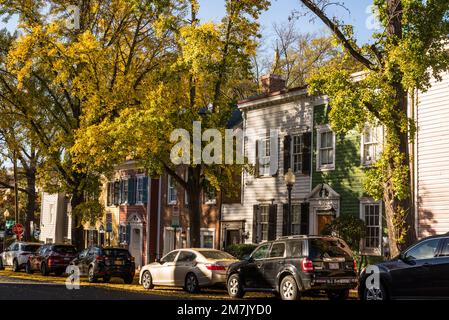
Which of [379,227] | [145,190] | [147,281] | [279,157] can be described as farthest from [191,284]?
[145,190]

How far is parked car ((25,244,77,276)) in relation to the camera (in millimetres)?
34344

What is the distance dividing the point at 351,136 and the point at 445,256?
1347cm

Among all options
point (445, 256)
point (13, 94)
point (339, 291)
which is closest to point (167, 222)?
point (13, 94)

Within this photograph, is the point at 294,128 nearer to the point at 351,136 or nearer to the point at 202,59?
the point at 351,136

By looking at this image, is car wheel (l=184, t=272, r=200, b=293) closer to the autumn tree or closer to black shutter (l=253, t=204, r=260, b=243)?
the autumn tree

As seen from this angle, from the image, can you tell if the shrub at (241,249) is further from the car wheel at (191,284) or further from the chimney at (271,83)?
the chimney at (271,83)

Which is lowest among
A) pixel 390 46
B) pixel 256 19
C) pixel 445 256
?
pixel 445 256

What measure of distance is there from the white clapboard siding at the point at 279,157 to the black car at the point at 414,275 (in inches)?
545

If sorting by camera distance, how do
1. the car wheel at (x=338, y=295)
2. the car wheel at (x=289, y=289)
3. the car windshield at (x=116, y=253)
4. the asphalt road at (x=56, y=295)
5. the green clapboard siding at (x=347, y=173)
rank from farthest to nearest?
the car windshield at (x=116, y=253) → the green clapboard siding at (x=347, y=173) → the car wheel at (x=338, y=295) → the asphalt road at (x=56, y=295) → the car wheel at (x=289, y=289)

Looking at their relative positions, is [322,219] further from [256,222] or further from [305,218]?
[256,222]

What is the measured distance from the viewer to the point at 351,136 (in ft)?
92.7

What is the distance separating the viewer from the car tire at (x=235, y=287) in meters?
20.9

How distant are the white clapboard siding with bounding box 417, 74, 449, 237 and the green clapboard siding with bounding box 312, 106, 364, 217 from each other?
2.90 meters

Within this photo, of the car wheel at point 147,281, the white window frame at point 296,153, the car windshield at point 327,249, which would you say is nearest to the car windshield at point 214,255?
the car wheel at point 147,281
